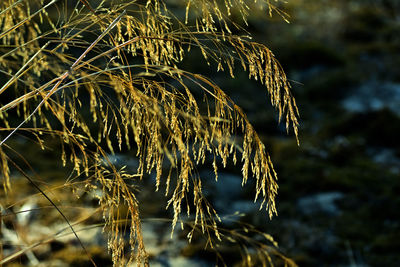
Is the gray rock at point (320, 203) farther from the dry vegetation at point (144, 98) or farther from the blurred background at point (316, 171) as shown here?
the dry vegetation at point (144, 98)

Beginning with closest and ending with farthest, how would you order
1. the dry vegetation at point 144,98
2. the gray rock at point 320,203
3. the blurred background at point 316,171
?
1. the dry vegetation at point 144,98
2. the blurred background at point 316,171
3. the gray rock at point 320,203

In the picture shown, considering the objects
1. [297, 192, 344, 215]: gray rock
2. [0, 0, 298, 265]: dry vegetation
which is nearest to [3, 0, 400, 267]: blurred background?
[297, 192, 344, 215]: gray rock

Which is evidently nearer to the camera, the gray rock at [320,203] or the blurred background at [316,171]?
the blurred background at [316,171]

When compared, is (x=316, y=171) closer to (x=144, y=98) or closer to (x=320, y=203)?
(x=320, y=203)

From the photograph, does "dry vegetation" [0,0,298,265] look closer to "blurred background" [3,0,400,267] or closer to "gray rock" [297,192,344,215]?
"blurred background" [3,0,400,267]

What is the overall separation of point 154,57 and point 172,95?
0.52 ft

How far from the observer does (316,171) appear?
16.0 ft

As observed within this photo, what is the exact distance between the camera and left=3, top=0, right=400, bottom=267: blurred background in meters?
3.46

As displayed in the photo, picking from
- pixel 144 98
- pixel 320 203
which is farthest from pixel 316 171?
pixel 144 98

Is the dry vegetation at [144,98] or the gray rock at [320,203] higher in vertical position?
the dry vegetation at [144,98]

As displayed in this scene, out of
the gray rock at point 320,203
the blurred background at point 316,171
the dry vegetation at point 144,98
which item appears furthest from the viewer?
the gray rock at point 320,203

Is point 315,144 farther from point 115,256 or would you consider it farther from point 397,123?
point 115,256

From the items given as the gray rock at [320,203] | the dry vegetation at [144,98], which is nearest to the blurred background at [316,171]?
the gray rock at [320,203]

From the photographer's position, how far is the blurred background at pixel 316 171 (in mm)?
3457
